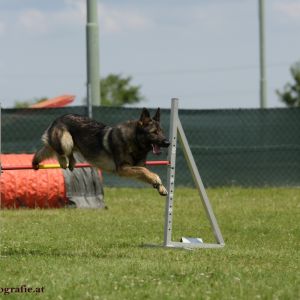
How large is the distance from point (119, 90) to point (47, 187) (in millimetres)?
43376

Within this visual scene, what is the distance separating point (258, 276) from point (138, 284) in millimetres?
1031

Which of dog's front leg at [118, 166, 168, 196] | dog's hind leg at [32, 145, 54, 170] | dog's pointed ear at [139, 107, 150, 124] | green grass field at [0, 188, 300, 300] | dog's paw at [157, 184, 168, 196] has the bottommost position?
green grass field at [0, 188, 300, 300]

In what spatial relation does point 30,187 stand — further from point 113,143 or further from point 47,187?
point 113,143

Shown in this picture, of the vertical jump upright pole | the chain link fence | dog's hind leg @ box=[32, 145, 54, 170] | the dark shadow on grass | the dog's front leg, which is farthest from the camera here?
the chain link fence

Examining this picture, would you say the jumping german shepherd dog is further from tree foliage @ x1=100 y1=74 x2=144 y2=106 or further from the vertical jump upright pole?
tree foliage @ x1=100 y1=74 x2=144 y2=106

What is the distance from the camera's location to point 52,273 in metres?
6.70

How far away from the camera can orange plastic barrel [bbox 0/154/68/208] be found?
42.0ft

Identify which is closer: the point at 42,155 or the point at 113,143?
the point at 113,143

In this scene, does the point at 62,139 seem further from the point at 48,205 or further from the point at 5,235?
the point at 48,205

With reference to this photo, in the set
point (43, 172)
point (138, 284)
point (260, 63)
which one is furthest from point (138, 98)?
point (138, 284)

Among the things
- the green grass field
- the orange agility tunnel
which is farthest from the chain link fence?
the orange agility tunnel

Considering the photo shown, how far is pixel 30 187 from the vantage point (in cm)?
1291

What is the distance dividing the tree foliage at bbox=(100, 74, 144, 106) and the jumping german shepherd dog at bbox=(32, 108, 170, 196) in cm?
4652

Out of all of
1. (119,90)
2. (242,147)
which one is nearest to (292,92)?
(119,90)
